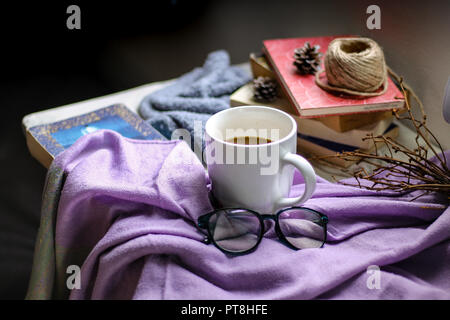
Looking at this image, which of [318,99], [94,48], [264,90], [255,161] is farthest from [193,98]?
[94,48]

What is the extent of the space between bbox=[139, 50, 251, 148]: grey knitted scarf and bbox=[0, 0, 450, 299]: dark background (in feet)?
1.00

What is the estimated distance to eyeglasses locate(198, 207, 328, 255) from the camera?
571mm

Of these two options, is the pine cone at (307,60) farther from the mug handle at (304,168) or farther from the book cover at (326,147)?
the mug handle at (304,168)

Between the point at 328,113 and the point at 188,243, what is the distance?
394 mm

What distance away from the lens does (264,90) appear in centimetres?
89

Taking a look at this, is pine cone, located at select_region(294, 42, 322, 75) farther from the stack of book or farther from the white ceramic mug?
the white ceramic mug

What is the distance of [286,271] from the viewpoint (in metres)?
0.52

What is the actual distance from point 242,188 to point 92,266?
0.23 metres

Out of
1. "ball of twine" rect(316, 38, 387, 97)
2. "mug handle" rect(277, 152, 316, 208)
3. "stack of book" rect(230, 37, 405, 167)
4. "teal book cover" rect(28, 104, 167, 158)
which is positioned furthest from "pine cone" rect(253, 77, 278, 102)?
"mug handle" rect(277, 152, 316, 208)

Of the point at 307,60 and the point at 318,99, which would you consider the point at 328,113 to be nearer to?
the point at 318,99
